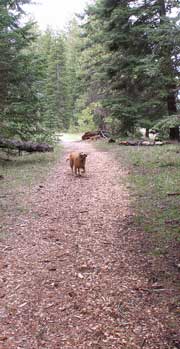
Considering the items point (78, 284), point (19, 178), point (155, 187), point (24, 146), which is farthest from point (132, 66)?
point (78, 284)

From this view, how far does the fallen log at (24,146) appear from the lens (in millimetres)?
14884

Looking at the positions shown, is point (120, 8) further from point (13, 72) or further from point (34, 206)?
point (34, 206)

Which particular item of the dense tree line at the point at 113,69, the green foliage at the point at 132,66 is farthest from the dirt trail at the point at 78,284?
the green foliage at the point at 132,66

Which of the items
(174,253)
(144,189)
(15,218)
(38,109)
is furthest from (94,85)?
(174,253)

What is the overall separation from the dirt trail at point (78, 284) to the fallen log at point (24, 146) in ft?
23.4

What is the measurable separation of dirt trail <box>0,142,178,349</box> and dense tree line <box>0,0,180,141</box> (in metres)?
5.96

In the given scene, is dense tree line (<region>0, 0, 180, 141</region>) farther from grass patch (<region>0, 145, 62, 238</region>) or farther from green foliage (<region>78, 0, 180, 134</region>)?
grass patch (<region>0, 145, 62, 238</region>)

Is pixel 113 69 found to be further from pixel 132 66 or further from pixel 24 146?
pixel 24 146

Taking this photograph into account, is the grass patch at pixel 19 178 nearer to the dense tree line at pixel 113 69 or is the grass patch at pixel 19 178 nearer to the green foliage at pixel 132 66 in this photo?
the dense tree line at pixel 113 69

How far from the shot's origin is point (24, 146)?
1684cm

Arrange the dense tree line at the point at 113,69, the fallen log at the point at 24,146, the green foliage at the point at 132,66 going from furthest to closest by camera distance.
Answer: the green foliage at the point at 132,66 → the fallen log at the point at 24,146 → the dense tree line at the point at 113,69

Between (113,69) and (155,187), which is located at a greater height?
(113,69)

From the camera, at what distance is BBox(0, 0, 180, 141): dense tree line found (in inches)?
483

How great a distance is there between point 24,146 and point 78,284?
1276cm
